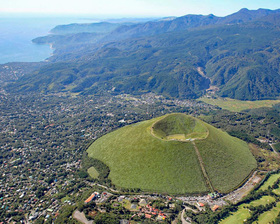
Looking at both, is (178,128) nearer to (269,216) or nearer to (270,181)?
(270,181)

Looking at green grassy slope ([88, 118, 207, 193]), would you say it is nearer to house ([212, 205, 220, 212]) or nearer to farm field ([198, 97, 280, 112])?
house ([212, 205, 220, 212])

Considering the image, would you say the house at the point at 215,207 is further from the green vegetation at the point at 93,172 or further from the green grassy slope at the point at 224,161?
the green vegetation at the point at 93,172


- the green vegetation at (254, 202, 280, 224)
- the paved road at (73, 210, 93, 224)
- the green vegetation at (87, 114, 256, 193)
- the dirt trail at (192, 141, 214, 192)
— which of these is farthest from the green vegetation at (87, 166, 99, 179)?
the green vegetation at (254, 202, 280, 224)

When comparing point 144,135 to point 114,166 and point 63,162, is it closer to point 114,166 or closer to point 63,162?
point 114,166

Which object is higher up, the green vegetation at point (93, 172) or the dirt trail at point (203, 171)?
the dirt trail at point (203, 171)

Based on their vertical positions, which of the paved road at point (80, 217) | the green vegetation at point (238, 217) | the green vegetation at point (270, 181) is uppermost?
the paved road at point (80, 217)

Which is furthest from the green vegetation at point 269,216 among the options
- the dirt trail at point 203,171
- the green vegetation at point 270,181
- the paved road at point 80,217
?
the paved road at point 80,217

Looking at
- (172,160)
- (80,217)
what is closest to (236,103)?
(172,160)

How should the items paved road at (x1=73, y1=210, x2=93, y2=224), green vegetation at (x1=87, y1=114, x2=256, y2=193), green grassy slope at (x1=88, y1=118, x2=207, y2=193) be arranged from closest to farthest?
paved road at (x1=73, y1=210, x2=93, y2=224) < green grassy slope at (x1=88, y1=118, x2=207, y2=193) < green vegetation at (x1=87, y1=114, x2=256, y2=193)
